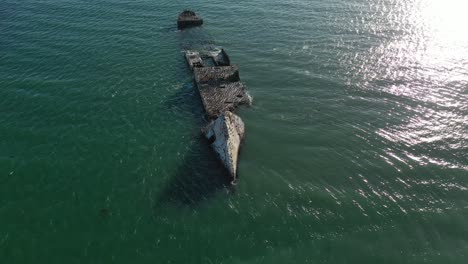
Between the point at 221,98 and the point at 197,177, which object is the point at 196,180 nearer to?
the point at 197,177

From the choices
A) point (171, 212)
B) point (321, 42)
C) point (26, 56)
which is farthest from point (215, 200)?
point (26, 56)

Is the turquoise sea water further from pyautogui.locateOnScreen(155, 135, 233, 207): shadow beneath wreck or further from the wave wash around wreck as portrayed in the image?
the wave wash around wreck

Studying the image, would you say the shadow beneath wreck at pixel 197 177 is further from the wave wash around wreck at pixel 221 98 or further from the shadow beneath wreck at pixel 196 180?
the wave wash around wreck at pixel 221 98

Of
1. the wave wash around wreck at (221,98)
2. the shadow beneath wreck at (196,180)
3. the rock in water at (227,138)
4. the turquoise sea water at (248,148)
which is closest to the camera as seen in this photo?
the turquoise sea water at (248,148)

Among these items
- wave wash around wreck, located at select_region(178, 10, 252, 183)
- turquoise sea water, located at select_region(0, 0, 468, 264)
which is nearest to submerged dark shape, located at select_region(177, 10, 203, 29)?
turquoise sea water, located at select_region(0, 0, 468, 264)

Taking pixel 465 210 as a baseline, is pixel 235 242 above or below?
below

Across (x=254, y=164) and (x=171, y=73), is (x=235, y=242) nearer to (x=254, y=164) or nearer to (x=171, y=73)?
(x=254, y=164)

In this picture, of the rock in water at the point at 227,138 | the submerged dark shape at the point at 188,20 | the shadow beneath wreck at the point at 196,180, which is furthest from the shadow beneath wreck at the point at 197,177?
the submerged dark shape at the point at 188,20
